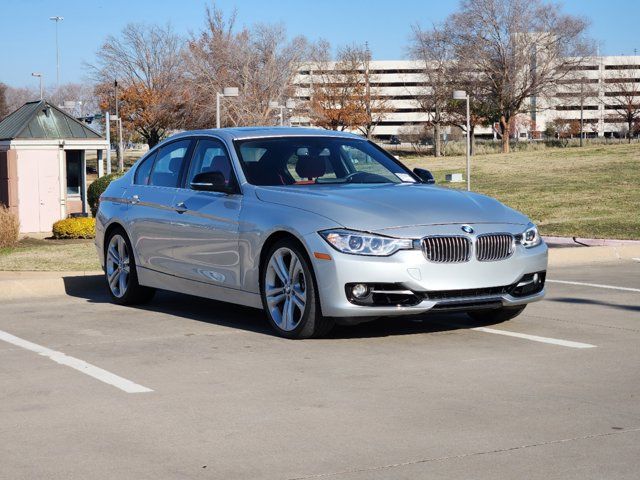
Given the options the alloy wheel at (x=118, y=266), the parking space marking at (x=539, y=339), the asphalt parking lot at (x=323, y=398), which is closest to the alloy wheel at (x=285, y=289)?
the asphalt parking lot at (x=323, y=398)

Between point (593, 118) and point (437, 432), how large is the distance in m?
160

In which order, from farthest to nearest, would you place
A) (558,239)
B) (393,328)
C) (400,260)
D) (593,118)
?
(593,118) → (558,239) → (393,328) → (400,260)

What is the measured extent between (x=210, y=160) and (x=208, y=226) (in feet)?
2.39

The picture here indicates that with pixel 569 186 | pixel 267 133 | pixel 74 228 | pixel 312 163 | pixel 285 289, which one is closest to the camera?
pixel 285 289

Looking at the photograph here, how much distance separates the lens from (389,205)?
8.61 metres

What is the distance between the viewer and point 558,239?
57.1 ft

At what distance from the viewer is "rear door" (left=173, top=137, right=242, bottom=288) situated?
30.9 ft

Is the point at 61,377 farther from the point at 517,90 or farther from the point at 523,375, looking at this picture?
Result: the point at 517,90

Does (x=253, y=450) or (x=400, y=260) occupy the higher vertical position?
(x=400, y=260)

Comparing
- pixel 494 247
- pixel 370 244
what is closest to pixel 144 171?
pixel 370 244

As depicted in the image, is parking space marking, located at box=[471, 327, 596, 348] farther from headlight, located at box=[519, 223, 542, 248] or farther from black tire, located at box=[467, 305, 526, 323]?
headlight, located at box=[519, 223, 542, 248]

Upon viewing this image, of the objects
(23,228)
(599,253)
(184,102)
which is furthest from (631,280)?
(184,102)

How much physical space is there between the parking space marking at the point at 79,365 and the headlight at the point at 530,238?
3.34 meters

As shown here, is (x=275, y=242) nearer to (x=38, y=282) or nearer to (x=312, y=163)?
(x=312, y=163)
